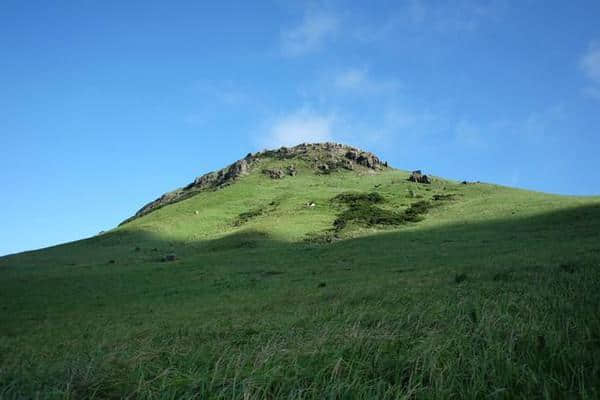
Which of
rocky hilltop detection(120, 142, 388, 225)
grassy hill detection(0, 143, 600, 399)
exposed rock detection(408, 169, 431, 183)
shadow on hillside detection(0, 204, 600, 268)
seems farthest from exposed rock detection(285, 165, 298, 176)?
shadow on hillside detection(0, 204, 600, 268)

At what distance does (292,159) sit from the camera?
149875 millimetres

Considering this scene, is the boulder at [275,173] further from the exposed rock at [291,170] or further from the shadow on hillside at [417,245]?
the shadow on hillside at [417,245]

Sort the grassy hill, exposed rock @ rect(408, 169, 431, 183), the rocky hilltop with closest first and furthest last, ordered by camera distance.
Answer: the grassy hill → exposed rock @ rect(408, 169, 431, 183) → the rocky hilltop

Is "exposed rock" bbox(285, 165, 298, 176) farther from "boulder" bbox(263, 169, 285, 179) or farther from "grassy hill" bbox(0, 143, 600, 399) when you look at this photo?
"grassy hill" bbox(0, 143, 600, 399)

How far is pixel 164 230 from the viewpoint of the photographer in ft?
260

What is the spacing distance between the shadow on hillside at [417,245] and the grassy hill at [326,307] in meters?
0.37

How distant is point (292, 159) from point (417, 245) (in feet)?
358

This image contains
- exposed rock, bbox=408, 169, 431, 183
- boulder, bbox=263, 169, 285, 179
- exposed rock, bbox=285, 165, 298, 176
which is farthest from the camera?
exposed rock, bbox=285, 165, 298, 176

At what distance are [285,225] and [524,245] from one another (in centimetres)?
3738

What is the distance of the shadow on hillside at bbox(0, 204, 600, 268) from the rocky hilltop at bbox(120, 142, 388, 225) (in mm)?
67489

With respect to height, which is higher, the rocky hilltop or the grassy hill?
the rocky hilltop

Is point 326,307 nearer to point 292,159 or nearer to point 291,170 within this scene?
point 291,170

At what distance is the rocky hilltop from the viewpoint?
139 meters

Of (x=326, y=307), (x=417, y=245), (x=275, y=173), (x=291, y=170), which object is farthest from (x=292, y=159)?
(x=326, y=307)
